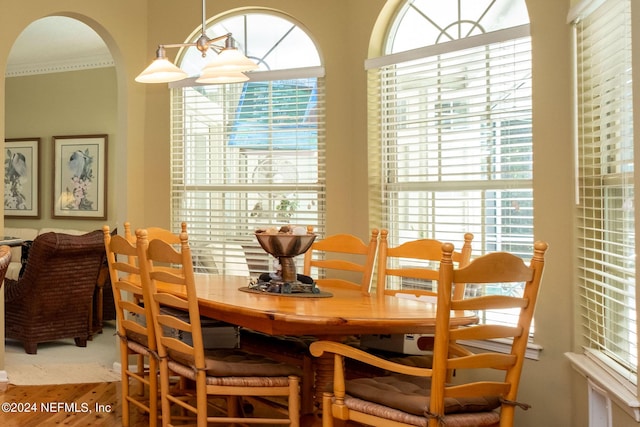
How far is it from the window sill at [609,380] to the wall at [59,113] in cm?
533

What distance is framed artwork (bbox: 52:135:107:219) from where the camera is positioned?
7.05m

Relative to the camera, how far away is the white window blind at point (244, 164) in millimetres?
4152

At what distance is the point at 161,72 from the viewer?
302cm

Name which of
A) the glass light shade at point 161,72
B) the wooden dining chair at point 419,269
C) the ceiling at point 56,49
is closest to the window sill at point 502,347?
the wooden dining chair at point 419,269

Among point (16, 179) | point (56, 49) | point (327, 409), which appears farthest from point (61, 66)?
point (327, 409)

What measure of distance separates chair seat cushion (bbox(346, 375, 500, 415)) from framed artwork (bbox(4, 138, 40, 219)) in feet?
20.3

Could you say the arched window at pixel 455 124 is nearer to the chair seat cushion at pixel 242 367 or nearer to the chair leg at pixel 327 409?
the chair seat cushion at pixel 242 367

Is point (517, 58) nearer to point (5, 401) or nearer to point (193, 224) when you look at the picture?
point (193, 224)

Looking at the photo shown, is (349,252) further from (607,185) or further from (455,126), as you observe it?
(607,185)

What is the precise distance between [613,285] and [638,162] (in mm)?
713

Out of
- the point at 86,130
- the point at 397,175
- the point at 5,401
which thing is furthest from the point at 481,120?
the point at 86,130

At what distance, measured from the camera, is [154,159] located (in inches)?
177

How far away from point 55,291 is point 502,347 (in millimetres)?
3403

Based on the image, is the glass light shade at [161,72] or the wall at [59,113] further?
the wall at [59,113]
